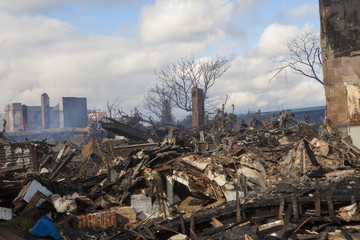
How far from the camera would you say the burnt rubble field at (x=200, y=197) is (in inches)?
215

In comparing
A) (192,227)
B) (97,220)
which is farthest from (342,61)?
(97,220)

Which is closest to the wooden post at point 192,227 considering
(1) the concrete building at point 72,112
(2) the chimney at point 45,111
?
(1) the concrete building at point 72,112

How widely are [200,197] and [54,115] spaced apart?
41862 millimetres

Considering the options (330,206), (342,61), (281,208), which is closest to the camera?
(330,206)

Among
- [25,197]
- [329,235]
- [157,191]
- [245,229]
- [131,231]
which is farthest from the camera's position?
[157,191]

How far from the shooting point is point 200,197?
7695 mm

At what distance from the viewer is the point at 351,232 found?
16.0ft

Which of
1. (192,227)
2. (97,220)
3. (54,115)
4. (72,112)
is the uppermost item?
(72,112)

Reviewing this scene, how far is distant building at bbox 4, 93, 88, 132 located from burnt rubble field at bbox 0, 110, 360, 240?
113 ft

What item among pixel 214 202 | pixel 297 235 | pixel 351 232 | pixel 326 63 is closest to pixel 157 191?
pixel 214 202

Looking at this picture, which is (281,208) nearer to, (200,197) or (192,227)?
(192,227)

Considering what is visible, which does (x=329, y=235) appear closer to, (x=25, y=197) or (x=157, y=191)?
(x=157, y=191)

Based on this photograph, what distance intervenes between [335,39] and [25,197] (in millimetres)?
9479

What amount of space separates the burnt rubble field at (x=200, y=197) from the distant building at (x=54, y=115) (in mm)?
34453
